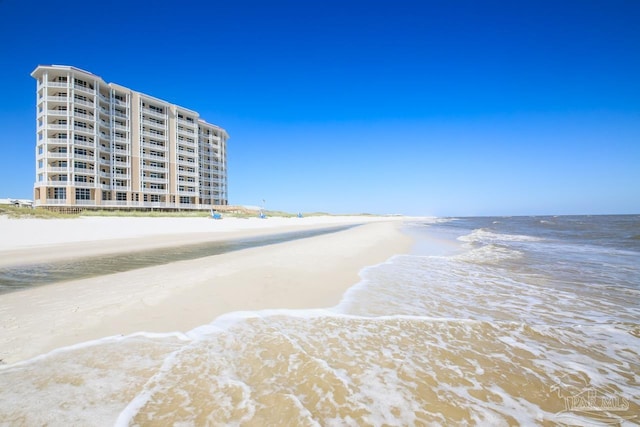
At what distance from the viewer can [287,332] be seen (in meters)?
4.47

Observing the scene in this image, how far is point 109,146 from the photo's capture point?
162 feet

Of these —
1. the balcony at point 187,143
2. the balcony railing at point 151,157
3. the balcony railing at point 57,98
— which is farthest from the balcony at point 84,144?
the balcony at point 187,143

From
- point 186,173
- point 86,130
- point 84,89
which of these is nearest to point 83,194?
point 86,130

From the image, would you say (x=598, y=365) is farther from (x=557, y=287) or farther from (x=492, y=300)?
(x=557, y=287)

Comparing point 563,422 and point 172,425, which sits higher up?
point 172,425

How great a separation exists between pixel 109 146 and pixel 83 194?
35.6ft

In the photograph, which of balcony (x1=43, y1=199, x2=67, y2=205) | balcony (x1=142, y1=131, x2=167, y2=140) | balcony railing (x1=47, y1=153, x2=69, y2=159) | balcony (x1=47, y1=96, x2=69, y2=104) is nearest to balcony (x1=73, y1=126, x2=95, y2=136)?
balcony (x1=47, y1=96, x2=69, y2=104)

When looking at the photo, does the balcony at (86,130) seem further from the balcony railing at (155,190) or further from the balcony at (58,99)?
the balcony railing at (155,190)

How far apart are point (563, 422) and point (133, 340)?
17.9 ft

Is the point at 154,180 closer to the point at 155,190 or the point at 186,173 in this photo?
the point at 155,190

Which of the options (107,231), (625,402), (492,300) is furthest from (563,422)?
(107,231)

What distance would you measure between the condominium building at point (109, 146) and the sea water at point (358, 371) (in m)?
52.2

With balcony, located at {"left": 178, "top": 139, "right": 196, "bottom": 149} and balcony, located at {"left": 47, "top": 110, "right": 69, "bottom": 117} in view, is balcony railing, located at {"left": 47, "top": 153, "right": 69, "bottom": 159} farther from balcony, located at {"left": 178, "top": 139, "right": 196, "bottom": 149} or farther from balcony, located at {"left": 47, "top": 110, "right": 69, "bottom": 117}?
balcony, located at {"left": 178, "top": 139, "right": 196, "bottom": 149}

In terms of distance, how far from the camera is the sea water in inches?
103
